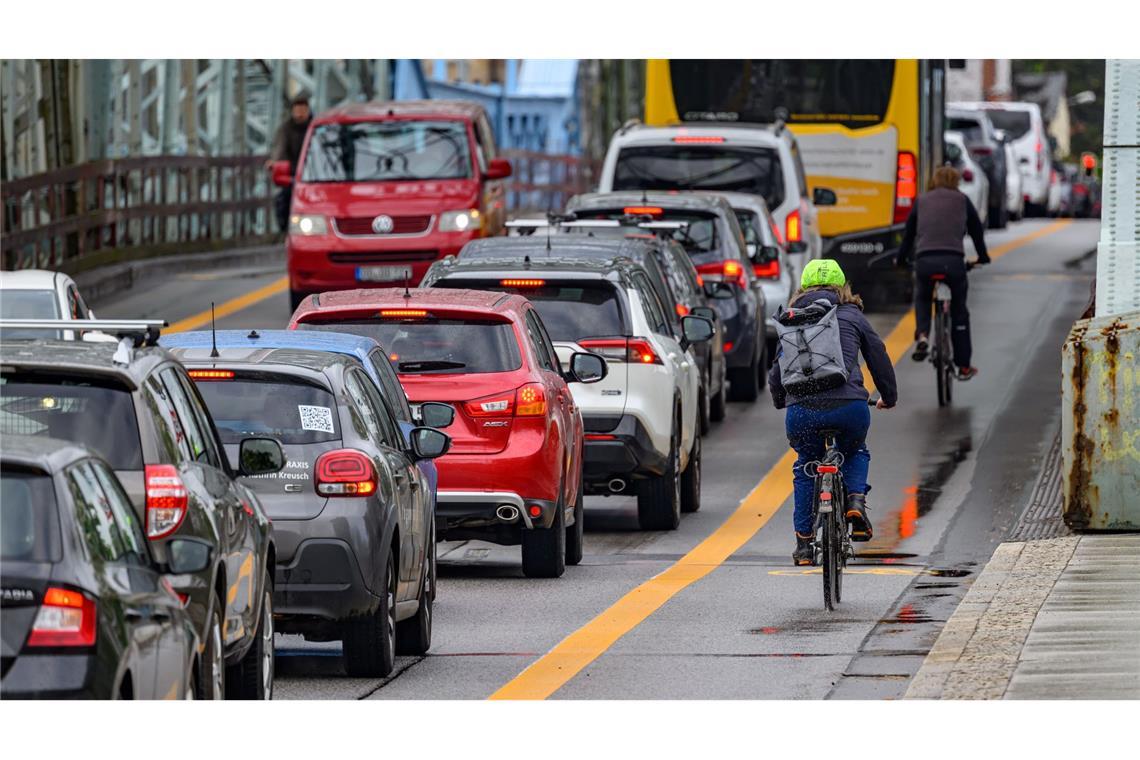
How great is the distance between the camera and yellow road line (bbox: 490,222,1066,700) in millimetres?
11359

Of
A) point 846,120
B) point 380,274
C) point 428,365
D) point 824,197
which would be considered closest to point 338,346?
point 428,365

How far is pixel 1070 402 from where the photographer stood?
51.3 feet

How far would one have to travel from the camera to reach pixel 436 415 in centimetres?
1328

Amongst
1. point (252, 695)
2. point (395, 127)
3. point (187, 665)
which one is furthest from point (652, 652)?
point (395, 127)

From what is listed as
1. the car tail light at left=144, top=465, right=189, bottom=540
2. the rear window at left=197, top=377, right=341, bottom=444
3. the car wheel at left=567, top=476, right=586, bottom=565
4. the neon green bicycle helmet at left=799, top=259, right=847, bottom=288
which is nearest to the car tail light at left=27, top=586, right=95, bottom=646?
the car tail light at left=144, top=465, right=189, bottom=540

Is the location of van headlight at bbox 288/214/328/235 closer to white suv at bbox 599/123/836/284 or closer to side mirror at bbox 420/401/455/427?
white suv at bbox 599/123/836/284

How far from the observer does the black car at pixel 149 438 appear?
8797 millimetres

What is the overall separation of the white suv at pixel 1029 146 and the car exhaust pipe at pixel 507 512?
1658 inches

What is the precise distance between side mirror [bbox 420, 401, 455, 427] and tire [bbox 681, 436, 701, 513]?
17.2ft

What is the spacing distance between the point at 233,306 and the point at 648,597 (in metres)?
17.6

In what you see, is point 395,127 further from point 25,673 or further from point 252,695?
point 25,673

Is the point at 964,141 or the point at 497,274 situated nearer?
the point at 497,274

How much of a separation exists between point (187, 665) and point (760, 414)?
16.1m

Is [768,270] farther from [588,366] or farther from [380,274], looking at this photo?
[588,366]
